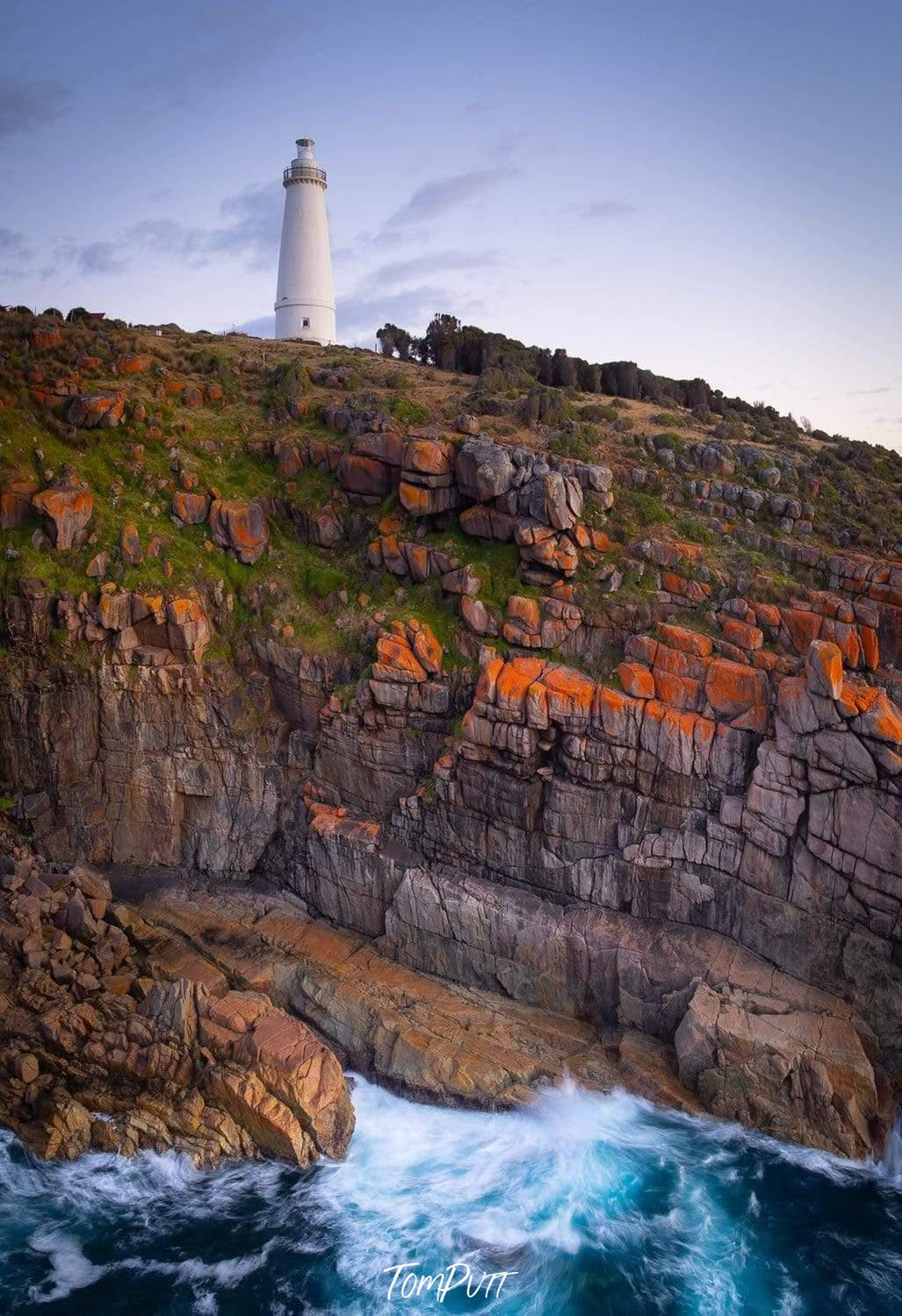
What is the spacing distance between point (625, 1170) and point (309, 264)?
4938cm

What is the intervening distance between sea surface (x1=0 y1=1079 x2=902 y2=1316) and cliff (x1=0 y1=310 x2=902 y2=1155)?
1.26 meters

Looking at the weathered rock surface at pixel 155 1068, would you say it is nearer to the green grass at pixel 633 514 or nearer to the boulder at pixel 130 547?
the boulder at pixel 130 547

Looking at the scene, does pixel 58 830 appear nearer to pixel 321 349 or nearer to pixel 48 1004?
pixel 48 1004

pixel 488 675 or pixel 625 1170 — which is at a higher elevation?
pixel 488 675

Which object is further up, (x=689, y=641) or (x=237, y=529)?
(x=237, y=529)

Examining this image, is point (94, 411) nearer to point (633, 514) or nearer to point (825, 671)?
point (633, 514)

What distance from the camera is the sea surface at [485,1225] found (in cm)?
1744

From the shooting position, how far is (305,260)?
51.2 meters

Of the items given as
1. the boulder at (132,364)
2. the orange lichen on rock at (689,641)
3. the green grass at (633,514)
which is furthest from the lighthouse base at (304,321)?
the orange lichen on rock at (689,641)

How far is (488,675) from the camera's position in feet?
85.3

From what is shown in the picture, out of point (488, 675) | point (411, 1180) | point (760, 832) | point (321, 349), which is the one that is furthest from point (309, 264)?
point (411, 1180)

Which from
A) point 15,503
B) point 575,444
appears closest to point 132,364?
point 15,503

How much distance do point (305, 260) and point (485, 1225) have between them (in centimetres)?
4987

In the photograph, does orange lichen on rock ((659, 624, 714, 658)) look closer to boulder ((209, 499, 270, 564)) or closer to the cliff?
the cliff
